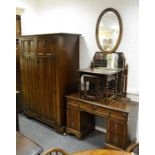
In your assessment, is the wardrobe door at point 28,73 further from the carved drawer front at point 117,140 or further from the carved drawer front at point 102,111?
the carved drawer front at point 117,140

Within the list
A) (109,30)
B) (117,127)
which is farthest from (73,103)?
(109,30)

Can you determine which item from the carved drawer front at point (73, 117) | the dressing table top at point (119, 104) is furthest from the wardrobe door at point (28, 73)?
the dressing table top at point (119, 104)

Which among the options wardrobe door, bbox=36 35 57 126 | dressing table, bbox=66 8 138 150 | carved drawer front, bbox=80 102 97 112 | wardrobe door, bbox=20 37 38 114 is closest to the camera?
dressing table, bbox=66 8 138 150

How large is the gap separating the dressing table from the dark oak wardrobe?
10.1 inches

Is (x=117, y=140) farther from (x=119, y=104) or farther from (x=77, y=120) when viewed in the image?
(x=77, y=120)

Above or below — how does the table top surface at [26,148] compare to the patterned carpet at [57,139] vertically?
above

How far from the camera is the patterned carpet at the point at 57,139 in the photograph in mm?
2793

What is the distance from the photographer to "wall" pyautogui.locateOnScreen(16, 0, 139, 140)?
2695 mm

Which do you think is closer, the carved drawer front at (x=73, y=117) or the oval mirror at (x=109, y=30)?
the oval mirror at (x=109, y=30)

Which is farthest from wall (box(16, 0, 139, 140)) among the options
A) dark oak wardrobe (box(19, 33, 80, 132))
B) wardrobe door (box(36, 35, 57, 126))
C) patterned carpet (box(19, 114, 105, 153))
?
wardrobe door (box(36, 35, 57, 126))

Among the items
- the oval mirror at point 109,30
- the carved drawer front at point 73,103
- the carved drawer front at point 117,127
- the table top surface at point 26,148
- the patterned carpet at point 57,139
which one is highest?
the oval mirror at point 109,30

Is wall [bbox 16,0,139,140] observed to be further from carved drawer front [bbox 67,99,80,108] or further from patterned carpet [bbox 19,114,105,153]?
carved drawer front [bbox 67,99,80,108]

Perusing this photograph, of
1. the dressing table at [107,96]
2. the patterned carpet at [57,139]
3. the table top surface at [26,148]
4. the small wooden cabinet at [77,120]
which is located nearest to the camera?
the table top surface at [26,148]
